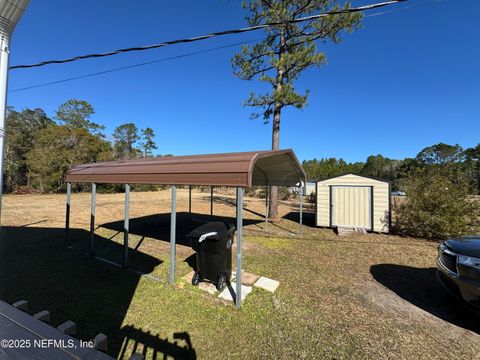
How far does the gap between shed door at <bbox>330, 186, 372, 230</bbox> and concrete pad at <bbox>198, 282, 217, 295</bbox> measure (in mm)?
6543

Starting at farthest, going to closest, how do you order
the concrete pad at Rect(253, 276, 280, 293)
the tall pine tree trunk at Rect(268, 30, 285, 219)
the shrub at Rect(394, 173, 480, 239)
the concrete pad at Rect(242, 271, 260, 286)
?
the tall pine tree trunk at Rect(268, 30, 285, 219)
the shrub at Rect(394, 173, 480, 239)
the concrete pad at Rect(242, 271, 260, 286)
the concrete pad at Rect(253, 276, 280, 293)

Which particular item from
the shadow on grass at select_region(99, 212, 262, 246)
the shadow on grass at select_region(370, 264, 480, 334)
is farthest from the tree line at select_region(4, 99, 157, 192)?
the shadow on grass at select_region(370, 264, 480, 334)

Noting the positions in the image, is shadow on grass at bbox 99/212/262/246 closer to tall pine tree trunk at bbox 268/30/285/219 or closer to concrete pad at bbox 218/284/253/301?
tall pine tree trunk at bbox 268/30/285/219

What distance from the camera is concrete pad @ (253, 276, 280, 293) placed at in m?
4.11

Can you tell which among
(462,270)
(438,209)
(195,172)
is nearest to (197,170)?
(195,172)

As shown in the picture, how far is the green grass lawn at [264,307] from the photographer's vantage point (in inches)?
106

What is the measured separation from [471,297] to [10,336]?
14.2 feet

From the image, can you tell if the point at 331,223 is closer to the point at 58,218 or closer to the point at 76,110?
the point at 58,218

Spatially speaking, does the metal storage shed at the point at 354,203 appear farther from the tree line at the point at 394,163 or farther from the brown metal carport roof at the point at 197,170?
the tree line at the point at 394,163

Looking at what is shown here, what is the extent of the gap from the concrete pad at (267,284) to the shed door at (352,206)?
565 cm

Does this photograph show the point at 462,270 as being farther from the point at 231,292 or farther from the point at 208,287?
the point at 208,287

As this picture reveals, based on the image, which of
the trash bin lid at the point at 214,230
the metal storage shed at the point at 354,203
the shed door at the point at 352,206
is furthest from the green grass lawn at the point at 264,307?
the shed door at the point at 352,206

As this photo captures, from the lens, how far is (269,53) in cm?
1045

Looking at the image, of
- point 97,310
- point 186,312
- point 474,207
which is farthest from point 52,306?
point 474,207
